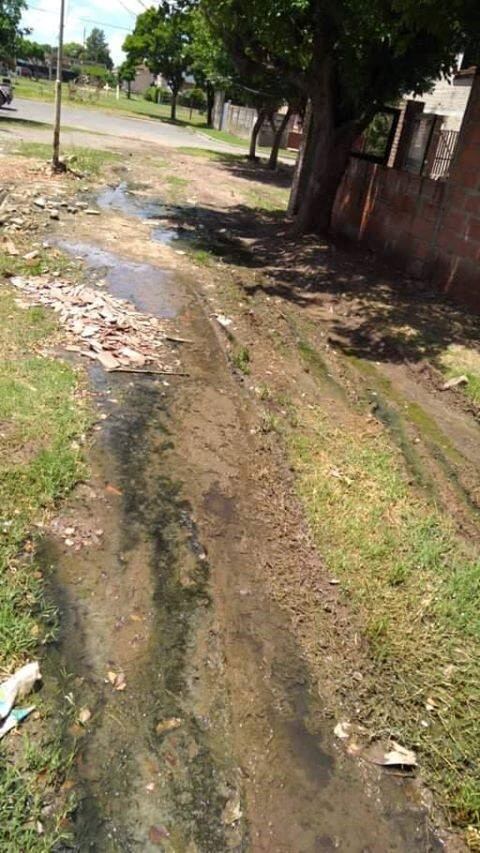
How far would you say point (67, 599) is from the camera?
134 inches

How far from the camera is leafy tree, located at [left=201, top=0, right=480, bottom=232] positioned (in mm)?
8867

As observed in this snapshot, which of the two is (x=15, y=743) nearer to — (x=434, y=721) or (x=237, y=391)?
(x=434, y=721)

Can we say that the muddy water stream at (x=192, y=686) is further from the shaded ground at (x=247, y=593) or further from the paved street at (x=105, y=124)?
the paved street at (x=105, y=124)

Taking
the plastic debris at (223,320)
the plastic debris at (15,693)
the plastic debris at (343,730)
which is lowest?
the plastic debris at (343,730)

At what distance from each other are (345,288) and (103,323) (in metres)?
4.41

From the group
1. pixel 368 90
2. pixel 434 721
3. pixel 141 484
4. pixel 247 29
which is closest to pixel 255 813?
pixel 434 721

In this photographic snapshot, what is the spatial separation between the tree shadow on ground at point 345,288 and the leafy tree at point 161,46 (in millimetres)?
33331

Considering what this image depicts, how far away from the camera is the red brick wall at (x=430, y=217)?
9000mm

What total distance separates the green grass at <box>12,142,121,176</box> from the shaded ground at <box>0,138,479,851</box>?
37.6ft

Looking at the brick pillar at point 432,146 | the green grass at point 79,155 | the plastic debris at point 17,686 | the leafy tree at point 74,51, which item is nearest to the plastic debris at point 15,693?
the plastic debris at point 17,686

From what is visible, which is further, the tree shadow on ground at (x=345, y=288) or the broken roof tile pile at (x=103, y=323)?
the tree shadow on ground at (x=345, y=288)

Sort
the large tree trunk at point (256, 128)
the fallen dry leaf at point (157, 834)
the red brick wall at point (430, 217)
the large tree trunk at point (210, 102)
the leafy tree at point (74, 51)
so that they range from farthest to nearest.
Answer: the leafy tree at point (74, 51) < the large tree trunk at point (210, 102) < the large tree trunk at point (256, 128) < the red brick wall at point (430, 217) < the fallen dry leaf at point (157, 834)

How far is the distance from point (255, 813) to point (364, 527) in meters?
2.09

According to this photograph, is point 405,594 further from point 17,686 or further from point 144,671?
point 17,686
